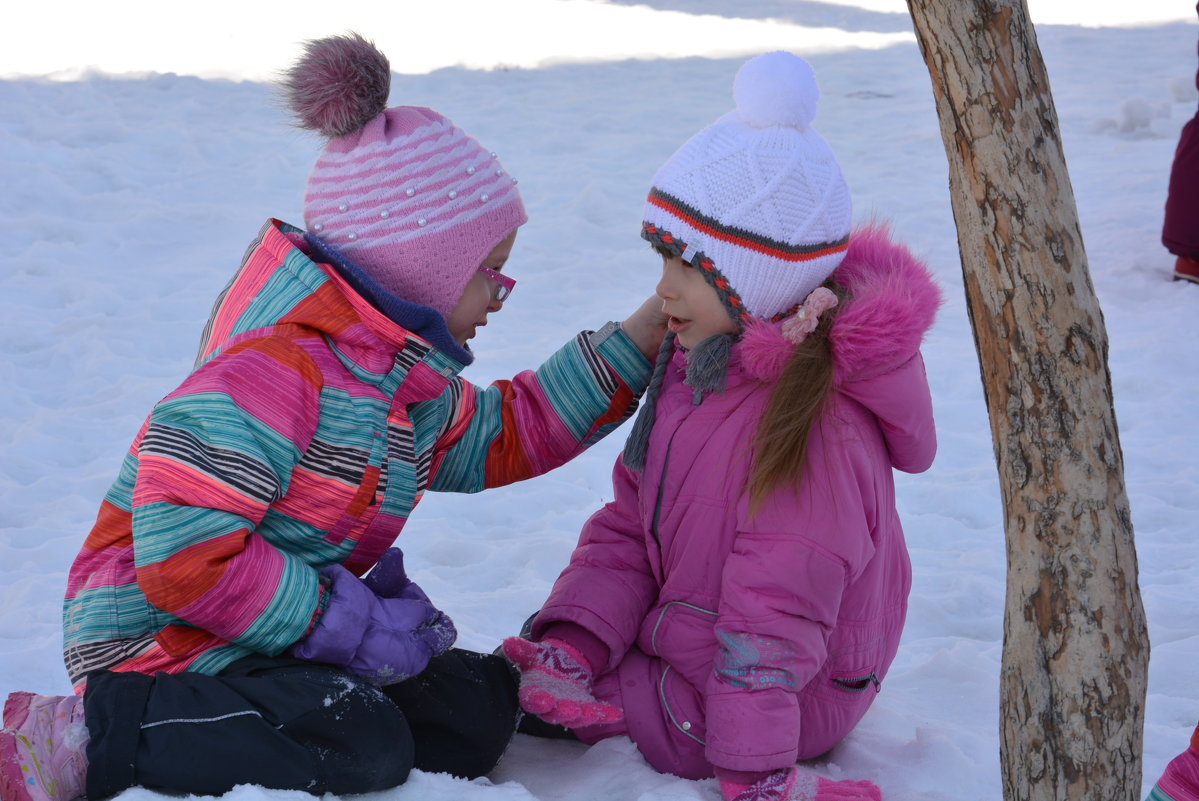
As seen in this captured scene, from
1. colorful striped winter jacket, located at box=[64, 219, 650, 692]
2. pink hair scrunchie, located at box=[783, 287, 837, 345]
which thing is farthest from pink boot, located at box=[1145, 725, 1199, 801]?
colorful striped winter jacket, located at box=[64, 219, 650, 692]

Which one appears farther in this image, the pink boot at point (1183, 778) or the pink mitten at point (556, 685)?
the pink mitten at point (556, 685)

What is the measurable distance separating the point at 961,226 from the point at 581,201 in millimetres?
4522

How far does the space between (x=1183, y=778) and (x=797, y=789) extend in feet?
1.92

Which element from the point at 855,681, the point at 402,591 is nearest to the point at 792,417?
the point at 855,681

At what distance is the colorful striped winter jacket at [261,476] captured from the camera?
1.95 meters

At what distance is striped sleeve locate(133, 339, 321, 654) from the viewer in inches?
75.9

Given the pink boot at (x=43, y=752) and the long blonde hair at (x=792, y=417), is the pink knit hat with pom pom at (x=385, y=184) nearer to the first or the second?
the long blonde hair at (x=792, y=417)

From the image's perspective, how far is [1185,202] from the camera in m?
5.27

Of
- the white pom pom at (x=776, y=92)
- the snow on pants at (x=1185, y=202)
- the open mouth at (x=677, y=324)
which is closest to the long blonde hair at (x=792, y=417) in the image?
the open mouth at (x=677, y=324)

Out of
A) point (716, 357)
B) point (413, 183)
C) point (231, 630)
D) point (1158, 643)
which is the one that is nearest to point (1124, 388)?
point (1158, 643)

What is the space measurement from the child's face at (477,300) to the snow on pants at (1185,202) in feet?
12.4

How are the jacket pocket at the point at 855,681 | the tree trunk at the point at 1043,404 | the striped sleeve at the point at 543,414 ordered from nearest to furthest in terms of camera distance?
1. the tree trunk at the point at 1043,404
2. the jacket pocket at the point at 855,681
3. the striped sleeve at the point at 543,414

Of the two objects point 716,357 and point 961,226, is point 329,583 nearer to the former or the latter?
point 716,357

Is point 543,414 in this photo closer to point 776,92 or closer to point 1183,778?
point 776,92
